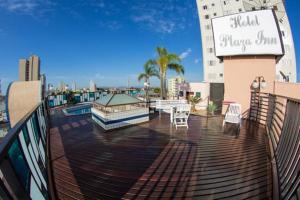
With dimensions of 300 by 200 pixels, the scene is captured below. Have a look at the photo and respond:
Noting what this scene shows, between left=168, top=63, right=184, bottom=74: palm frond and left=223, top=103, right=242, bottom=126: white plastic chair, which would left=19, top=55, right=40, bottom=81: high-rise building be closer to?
left=168, top=63, right=184, bottom=74: palm frond

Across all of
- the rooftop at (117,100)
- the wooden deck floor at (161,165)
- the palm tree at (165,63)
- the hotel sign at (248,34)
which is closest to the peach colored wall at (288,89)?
the hotel sign at (248,34)

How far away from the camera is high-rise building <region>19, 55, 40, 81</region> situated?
32.4 ft

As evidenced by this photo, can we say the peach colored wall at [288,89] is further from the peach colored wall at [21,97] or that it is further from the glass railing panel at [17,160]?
the peach colored wall at [21,97]

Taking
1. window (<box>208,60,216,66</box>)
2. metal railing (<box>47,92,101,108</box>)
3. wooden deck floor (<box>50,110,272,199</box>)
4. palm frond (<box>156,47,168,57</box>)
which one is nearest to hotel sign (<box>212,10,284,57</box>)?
wooden deck floor (<box>50,110,272,199</box>)

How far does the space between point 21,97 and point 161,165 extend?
21.7 ft

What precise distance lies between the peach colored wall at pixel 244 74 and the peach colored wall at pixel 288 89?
1.23ft

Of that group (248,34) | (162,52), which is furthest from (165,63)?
(248,34)

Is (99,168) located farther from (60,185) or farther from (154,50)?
(154,50)

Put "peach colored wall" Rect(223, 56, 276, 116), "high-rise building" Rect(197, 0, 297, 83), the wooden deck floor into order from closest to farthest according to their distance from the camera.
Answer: the wooden deck floor → "peach colored wall" Rect(223, 56, 276, 116) → "high-rise building" Rect(197, 0, 297, 83)

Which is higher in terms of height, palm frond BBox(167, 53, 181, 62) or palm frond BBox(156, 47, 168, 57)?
palm frond BBox(156, 47, 168, 57)

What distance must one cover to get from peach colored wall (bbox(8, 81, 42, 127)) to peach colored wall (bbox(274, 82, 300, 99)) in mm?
9507

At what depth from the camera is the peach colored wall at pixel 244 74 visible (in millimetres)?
7734

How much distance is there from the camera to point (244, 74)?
8.21 m

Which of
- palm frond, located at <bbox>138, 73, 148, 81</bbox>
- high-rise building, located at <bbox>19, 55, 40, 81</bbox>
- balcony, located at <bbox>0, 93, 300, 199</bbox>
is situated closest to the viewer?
balcony, located at <bbox>0, 93, 300, 199</bbox>
